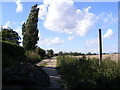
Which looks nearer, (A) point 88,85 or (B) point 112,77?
(A) point 88,85

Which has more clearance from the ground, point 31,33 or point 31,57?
point 31,33

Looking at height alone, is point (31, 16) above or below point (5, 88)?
above

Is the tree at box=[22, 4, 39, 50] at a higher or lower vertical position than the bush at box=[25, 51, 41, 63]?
higher

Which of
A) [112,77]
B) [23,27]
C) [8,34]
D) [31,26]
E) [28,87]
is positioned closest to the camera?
[28,87]

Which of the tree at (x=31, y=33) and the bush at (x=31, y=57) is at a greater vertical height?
the tree at (x=31, y=33)

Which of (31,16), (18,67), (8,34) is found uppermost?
(31,16)

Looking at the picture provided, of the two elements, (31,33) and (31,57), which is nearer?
(31,57)

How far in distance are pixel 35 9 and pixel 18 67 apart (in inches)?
1163

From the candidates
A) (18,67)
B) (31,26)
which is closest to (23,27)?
(31,26)

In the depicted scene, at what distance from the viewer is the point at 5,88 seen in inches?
230

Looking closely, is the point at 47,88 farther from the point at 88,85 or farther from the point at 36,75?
the point at 88,85

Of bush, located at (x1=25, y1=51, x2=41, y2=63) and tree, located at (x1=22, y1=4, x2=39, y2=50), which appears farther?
tree, located at (x1=22, y1=4, x2=39, y2=50)

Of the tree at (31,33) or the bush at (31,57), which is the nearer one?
the bush at (31,57)

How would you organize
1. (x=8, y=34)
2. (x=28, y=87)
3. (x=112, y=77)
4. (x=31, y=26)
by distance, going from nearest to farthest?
(x=28, y=87) < (x=112, y=77) < (x=31, y=26) < (x=8, y=34)
